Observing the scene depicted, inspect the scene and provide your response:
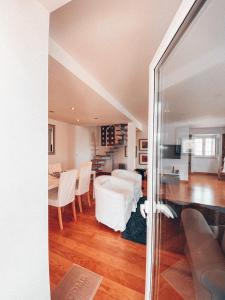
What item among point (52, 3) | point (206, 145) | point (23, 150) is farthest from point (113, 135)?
point (23, 150)

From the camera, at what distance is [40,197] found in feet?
3.12

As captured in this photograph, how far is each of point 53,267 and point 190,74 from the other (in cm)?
258

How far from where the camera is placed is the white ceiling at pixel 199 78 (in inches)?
46.6

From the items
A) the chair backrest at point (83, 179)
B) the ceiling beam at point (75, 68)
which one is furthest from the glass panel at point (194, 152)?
the chair backrest at point (83, 179)

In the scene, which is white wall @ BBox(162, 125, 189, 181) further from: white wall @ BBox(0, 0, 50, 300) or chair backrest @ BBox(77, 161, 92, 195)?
chair backrest @ BBox(77, 161, 92, 195)

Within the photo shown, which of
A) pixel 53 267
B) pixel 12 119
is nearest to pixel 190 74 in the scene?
Answer: pixel 12 119

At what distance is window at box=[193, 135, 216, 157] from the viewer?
1608 millimetres

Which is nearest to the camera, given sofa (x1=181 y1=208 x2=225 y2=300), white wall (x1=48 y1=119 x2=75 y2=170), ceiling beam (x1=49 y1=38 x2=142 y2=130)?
sofa (x1=181 y1=208 x2=225 y2=300)

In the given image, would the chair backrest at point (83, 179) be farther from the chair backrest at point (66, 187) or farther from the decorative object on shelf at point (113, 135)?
the decorative object on shelf at point (113, 135)

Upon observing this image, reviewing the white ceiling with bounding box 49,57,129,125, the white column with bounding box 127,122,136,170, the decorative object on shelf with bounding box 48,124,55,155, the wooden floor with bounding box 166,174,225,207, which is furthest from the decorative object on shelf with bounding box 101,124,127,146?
the wooden floor with bounding box 166,174,225,207

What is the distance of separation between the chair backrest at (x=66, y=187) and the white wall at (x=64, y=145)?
2.48m

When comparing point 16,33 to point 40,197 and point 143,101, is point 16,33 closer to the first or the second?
point 40,197

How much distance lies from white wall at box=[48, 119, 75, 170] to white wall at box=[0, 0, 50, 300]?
408 cm

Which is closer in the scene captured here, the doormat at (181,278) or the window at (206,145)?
the doormat at (181,278)
